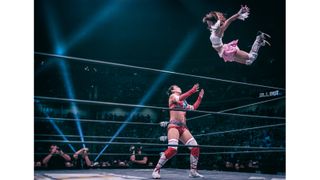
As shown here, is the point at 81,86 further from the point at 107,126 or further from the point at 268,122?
the point at 268,122

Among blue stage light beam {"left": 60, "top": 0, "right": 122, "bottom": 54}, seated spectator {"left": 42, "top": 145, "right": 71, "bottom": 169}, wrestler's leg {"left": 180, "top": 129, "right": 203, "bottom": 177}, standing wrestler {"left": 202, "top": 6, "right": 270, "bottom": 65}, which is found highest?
blue stage light beam {"left": 60, "top": 0, "right": 122, "bottom": 54}

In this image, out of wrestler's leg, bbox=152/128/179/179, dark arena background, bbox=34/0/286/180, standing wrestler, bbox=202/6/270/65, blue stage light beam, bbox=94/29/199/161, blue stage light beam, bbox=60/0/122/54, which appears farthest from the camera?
blue stage light beam, bbox=94/29/199/161

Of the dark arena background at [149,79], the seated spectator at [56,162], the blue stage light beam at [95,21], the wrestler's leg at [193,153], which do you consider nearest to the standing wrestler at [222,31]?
the dark arena background at [149,79]

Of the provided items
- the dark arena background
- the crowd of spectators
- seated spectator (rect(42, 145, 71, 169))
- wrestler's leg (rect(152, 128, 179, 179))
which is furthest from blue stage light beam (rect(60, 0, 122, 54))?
wrestler's leg (rect(152, 128, 179, 179))

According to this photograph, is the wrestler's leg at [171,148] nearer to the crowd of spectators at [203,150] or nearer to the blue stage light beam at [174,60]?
the crowd of spectators at [203,150]

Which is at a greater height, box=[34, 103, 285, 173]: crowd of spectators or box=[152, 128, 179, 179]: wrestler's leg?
box=[152, 128, 179, 179]: wrestler's leg

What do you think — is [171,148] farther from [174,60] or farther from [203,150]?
[174,60]

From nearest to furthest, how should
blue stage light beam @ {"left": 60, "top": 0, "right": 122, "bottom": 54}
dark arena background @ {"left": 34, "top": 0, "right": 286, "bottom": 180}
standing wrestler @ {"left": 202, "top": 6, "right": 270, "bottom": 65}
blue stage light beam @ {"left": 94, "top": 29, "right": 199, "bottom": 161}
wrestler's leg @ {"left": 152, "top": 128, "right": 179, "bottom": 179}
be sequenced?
wrestler's leg @ {"left": 152, "top": 128, "right": 179, "bottom": 179} → standing wrestler @ {"left": 202, "top": 6, "right": 270, "bottom": 65} → dark arena background @ {"left": 34, "top": 0, "right": 286, "bottom": 180} → blue stage light beam @ {"left": 60, "top": 0, "right": 122, "bottom": 54} → blue stage light beam @ {"left": 94, "top": 29, "right": 199, "bottom": 161}

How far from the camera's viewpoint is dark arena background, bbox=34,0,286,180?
19.4 feet

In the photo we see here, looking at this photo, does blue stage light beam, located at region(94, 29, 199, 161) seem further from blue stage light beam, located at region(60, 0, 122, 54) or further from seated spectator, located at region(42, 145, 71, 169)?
blue stage light beam, located at region(60, 0, 122, 54)

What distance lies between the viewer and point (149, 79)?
29.8 ft

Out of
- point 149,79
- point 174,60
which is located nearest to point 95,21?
point 174,60

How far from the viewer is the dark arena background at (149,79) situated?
5.90 m

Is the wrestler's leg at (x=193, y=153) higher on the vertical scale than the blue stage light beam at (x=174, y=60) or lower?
lower
